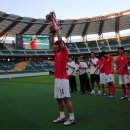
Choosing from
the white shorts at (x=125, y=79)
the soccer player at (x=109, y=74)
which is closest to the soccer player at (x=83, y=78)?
the soccer player at (x=109, y=74)

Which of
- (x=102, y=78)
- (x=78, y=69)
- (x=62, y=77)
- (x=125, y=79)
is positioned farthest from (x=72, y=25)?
(x=62, y=77)

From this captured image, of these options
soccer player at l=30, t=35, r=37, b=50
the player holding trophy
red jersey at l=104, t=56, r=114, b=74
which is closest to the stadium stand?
soccer player at l=30, t=35, r=37, b=50

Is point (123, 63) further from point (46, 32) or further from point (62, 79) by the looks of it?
point (46, 32)

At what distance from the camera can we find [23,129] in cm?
642

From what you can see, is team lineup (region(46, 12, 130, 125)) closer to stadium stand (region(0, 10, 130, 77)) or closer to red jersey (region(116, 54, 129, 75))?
red jersey (region(116, 54, 129, 75))

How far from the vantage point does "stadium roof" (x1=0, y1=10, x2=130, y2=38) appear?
194ft

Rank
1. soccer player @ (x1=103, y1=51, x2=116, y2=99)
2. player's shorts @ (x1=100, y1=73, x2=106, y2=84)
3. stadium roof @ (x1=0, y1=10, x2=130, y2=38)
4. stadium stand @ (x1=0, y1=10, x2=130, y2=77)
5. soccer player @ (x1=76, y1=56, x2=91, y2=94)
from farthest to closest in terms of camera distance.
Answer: stadium stand @ (x1=0, y1=10, x2=130, y2=77), stadium roof @ (x1=0, y1=10, x2=130, y2=38), soccer player @ (x1=76, y1=56, x2=91, y2=94), player's shorts @ (x1=100, y1=73, x2=106, y2=84), soccer player @ (x1=103, y1=51, x2=116, y2=99)

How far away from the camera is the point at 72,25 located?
6806cm

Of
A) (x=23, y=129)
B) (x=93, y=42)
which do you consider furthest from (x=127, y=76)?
(x=93, y=42)

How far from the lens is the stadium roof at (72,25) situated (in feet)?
194

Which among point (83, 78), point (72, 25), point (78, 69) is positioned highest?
point (72, 25)

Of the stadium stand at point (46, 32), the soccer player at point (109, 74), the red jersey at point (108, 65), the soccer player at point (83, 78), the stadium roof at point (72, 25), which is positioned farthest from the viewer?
the stadium stand at point (46, 32)

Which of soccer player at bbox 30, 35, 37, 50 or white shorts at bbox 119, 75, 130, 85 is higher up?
soccer player at bbox 30, 35, 37, 50

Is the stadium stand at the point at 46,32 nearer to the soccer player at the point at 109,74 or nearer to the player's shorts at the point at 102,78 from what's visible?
the player's shorts at the point at 102,78
